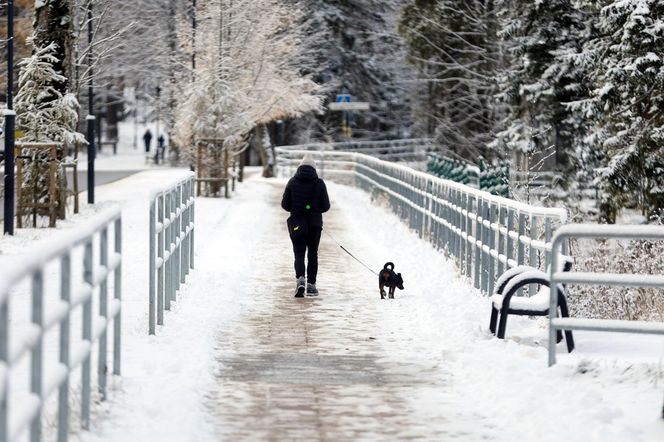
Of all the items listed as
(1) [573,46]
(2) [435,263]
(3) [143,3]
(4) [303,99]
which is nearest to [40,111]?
(2) [435,263]

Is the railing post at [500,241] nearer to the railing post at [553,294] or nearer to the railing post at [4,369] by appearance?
the railing post at [553,294]

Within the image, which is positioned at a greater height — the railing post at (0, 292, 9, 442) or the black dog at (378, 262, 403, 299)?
the railing post at (0, 292, 9, 442)

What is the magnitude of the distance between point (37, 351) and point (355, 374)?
4.42 metres

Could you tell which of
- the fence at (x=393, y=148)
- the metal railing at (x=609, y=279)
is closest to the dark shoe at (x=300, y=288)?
the metal railing at (x=609, y=279)

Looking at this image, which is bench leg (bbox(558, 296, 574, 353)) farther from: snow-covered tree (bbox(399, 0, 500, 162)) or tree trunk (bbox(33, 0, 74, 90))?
snow-covered tree (bbox(399, 0, 500, 162))

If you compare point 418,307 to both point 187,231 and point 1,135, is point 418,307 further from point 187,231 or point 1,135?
point 1,135

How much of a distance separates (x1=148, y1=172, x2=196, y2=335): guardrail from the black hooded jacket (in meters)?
1.16

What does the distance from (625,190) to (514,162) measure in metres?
11.0

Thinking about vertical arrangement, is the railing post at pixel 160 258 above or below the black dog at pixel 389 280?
above

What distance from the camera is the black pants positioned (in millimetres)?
14852

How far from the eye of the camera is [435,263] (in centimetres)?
1819

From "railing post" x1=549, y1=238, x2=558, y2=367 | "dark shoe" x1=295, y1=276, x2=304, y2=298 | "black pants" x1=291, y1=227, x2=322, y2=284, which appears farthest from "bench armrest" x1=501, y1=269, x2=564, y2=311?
"black pants" x1=291, y1=227, x2=322, y2=284

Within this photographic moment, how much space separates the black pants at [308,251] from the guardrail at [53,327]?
6.05 meters

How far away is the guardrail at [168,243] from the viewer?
36.7 ft
